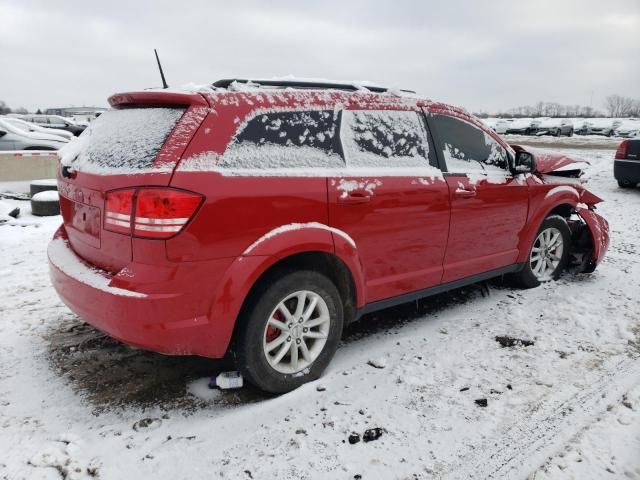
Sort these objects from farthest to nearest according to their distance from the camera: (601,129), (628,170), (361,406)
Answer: (601,129) < (628,170) < (361,406)

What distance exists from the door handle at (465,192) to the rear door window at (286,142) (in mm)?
1115

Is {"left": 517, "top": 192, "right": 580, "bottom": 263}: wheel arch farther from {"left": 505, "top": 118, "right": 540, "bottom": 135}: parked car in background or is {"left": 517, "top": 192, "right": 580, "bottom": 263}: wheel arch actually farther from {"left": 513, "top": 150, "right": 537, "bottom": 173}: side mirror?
{"left": 505, "top": 118, "right": 540, "bottom": 135}: parked car in background

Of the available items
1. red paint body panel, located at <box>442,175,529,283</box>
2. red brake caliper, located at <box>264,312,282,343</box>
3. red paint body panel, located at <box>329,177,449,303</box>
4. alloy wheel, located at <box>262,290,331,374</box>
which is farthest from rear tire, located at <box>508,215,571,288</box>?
red brake caliper, located at <box>264,312,282,343</box>

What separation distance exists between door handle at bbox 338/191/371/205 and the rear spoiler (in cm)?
95

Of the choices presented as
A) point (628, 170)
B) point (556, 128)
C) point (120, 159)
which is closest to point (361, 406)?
point (120, 159)

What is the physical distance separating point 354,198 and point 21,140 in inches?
464

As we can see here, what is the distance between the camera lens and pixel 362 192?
3008 millimetres

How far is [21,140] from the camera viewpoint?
1173 cm

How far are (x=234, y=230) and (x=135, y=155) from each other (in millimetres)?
652

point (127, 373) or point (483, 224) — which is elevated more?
point (483, 224)

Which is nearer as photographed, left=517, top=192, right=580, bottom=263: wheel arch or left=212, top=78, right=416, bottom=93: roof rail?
left=212, top=78, right=416, bottom=93: roof rail

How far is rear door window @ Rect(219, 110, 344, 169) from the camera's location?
259 cm

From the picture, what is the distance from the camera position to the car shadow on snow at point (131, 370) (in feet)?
9.16

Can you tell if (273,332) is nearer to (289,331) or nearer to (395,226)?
(289,331)
